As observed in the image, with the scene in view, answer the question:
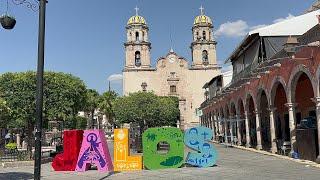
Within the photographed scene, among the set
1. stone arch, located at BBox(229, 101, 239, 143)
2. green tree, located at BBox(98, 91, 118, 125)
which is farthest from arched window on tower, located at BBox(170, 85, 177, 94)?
stone arch, located at BBox(229, 101, 239, 143)

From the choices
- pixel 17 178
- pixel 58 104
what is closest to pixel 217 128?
pixel 58 104

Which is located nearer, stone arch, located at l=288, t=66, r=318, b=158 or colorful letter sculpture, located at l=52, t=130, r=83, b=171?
colorful letter sculpture, located at l=52, t=130, r=83, b=171

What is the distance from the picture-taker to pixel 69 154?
17.6 metres

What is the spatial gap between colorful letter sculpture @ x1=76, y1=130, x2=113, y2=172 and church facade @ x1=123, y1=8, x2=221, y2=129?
69.2 meters

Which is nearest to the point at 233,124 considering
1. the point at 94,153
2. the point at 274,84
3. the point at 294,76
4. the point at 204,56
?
the point at 274,84

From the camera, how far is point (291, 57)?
18625mm

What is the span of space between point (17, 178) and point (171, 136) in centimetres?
583

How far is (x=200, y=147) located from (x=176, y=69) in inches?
2896

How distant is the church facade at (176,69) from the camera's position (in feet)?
285

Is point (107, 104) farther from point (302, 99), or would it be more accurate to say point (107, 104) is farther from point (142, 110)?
point (302, 99)

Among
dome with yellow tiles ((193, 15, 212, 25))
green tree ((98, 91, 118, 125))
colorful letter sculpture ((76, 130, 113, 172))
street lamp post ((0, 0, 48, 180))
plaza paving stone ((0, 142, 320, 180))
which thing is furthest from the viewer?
dome with yellow tiles ((193, 15, 212, 25))

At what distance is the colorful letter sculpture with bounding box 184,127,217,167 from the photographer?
681 inches

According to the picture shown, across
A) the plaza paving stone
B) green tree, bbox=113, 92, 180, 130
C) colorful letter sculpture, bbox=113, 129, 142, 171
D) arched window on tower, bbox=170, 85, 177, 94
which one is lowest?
the plaza paving stone

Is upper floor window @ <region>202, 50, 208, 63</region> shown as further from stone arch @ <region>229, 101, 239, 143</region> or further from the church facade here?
stone arch @ <region>229, 101, 239, 143</region>
